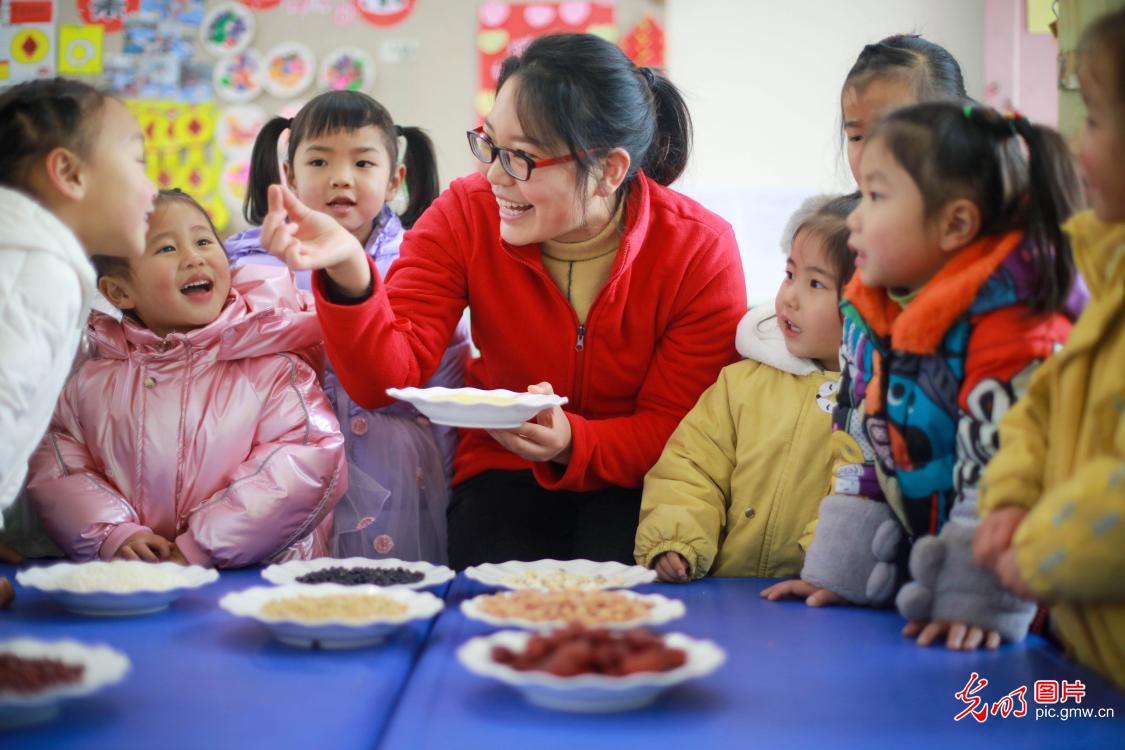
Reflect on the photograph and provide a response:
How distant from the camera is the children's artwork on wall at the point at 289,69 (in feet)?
11.7

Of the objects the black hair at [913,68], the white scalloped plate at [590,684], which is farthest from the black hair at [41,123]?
the black hair at [913,68]

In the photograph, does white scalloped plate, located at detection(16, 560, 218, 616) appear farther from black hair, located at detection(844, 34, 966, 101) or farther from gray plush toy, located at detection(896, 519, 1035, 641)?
black hair, located at detection(844, 34, 966, 101)

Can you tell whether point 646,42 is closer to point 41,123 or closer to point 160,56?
point 160,56

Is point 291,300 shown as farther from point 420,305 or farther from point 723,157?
point 723,157

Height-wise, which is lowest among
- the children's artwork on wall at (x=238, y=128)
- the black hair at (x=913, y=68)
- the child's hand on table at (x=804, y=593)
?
the child's hand on table at (x=804, y=593)

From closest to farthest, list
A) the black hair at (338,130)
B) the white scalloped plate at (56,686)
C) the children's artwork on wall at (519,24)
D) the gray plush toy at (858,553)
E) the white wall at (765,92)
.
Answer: the white scalloped plate at (56,686) < the gray plush toy at (858,553) < the black hair at (338,130) < the white wall at (765,92) < the children's artwork on wall at (519,24)

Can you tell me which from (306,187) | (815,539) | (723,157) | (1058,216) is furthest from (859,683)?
(723,157)

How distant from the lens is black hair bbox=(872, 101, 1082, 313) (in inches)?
39.8

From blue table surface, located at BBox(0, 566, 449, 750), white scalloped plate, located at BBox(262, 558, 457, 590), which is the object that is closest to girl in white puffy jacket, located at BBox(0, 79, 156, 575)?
blue table surface, located at BBox(0, 566, 449, 750)

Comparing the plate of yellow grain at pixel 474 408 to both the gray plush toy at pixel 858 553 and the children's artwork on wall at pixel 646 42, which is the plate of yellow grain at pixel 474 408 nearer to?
the gray plush toy at pixel 858 553

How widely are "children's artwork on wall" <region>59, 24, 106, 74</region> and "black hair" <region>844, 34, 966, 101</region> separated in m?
2.84

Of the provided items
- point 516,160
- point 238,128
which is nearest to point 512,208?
point 516,160

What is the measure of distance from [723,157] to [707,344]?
1.94 m

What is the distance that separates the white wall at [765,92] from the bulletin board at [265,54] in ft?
0.94
